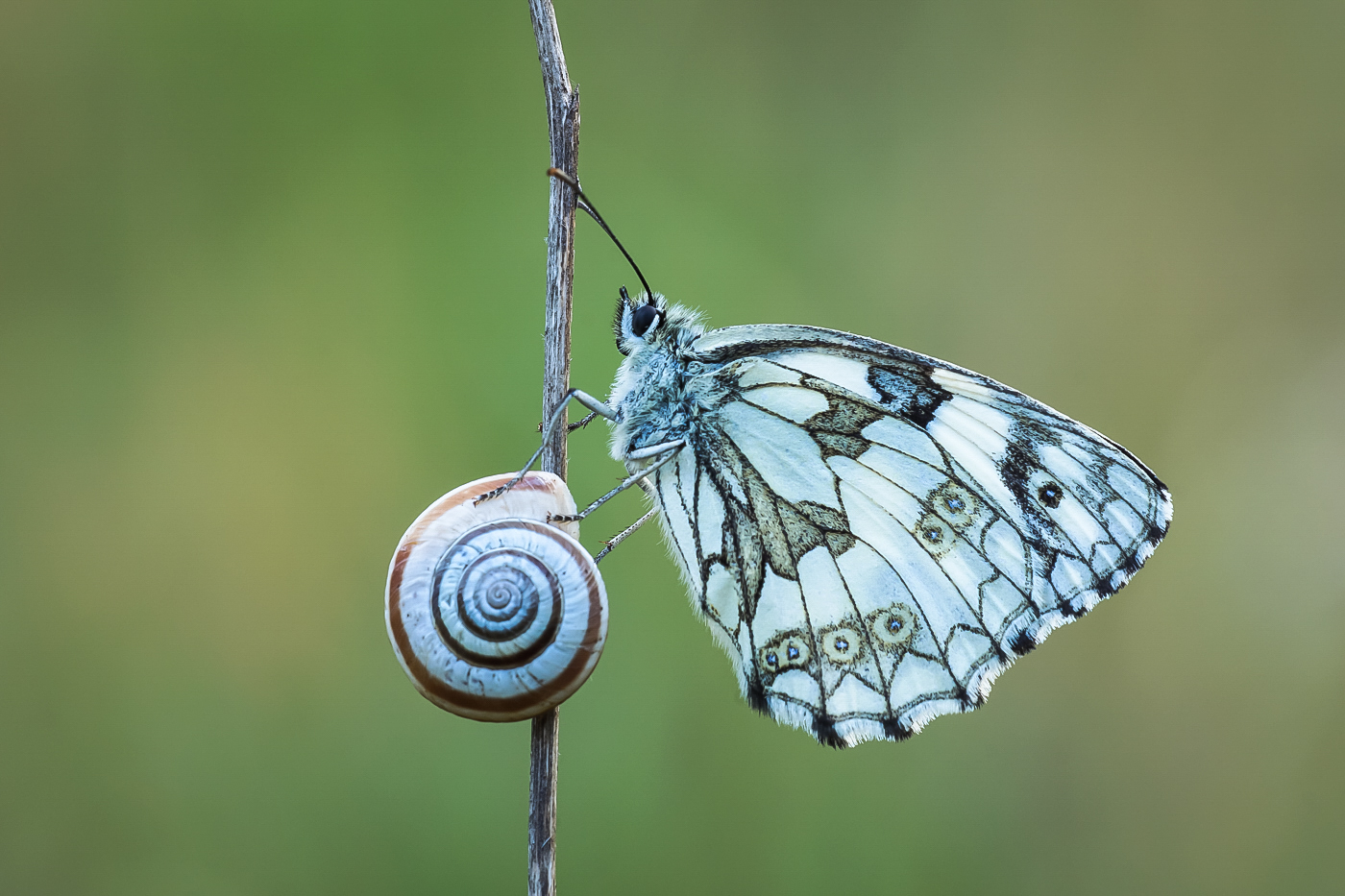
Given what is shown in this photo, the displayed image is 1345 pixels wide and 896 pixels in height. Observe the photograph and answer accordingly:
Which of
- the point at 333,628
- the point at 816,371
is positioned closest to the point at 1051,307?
the point at 816,371

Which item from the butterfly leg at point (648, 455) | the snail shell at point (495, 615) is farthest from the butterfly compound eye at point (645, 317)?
the snail shell at point (495, 615)

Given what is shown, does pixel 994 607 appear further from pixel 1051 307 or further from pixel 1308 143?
pixel 1308 143

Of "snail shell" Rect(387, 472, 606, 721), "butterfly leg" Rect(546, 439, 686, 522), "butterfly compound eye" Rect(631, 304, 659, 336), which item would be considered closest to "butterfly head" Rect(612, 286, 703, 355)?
"butterfly compound eye" Rect(631, 304, 659, 336)

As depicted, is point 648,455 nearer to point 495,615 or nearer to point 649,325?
point 649,325

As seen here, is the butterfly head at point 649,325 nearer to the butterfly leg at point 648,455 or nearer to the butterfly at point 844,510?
the butterfly at point 844,510

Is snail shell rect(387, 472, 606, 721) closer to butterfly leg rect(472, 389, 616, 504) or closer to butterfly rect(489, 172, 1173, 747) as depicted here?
butterfly leg rect(472, 389, 616, 504)
